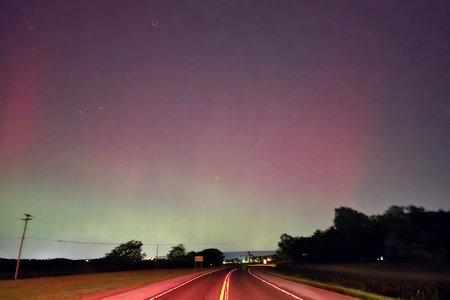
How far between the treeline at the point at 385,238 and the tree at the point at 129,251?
6887 cm

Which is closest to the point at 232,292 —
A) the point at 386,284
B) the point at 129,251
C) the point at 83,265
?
the point at 386,284

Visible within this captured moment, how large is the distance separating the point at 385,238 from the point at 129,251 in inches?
4061

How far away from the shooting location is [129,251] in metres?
162

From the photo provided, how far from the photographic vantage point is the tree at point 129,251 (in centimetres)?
15938

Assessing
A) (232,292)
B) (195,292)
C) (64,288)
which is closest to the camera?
(232,292)

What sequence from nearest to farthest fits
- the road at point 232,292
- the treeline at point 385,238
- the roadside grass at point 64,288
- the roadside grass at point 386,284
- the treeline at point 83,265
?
the road at point 232,292
the roadside grass at point 64,288
the roadside grass at point 386,284
the treeline at point 83,265
the treeline at point 385,238

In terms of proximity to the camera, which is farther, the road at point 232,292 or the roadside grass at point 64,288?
the roadside grass at point 64,288

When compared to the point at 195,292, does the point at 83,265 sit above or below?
above

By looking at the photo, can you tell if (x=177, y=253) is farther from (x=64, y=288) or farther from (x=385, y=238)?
(x=64, y=288)

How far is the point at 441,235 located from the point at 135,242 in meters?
120

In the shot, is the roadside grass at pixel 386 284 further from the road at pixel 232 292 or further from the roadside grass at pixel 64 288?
the roadside grass at pixel 64 288

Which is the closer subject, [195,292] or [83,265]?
[195,292]

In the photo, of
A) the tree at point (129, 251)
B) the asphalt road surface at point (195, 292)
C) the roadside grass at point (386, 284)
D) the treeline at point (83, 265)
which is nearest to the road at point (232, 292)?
the asphalt road surface at point (195, 292)

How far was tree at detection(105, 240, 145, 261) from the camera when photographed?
159375mm
